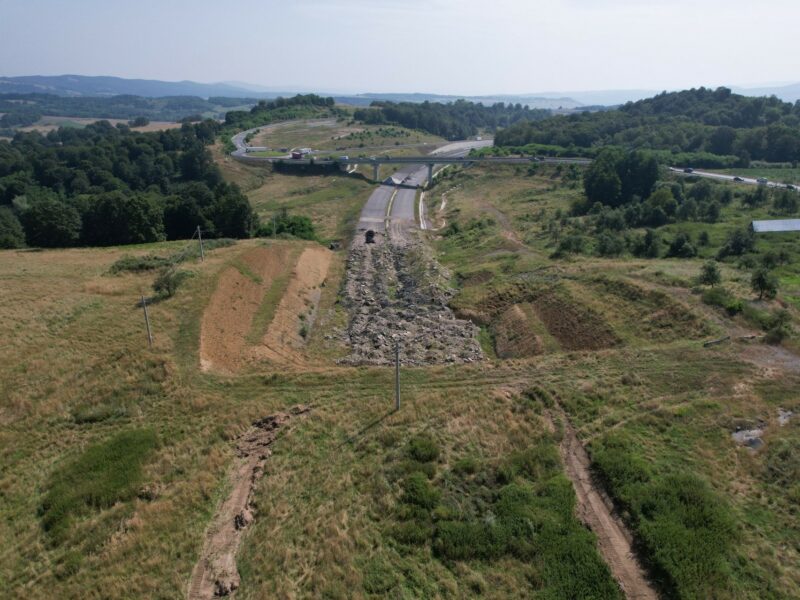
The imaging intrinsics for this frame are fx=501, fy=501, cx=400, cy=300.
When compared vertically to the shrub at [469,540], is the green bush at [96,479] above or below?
below

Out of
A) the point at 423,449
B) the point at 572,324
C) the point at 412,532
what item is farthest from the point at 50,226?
the point at 412,532

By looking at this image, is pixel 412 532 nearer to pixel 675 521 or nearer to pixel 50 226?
pixel 675 521

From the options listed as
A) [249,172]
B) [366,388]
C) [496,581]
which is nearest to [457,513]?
[496,581]

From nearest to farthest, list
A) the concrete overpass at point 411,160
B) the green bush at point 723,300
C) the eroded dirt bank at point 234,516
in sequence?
the eroded dirt bank at point 234,516 → the green bush at point 723,300 → the concrete overpass at point 411,160

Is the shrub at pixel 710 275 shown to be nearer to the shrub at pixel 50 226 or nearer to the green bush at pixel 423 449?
the green bush at pixel 423 449

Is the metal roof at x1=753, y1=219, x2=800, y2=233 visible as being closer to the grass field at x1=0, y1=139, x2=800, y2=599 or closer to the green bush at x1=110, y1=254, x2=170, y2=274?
the grass field at x1=0, y1=139, x2=800, y2=599

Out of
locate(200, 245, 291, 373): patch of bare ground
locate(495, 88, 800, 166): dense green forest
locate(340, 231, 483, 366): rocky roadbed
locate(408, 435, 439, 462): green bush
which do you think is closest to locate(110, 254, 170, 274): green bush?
locate(200, 245, 291, 373): patch of bare ground

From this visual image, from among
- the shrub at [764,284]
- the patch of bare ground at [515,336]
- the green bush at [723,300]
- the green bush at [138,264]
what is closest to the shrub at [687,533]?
the patch of bare ground at [515,336]
